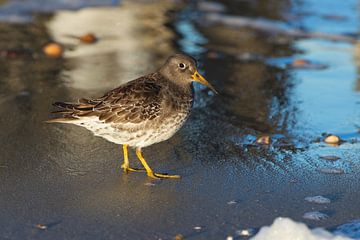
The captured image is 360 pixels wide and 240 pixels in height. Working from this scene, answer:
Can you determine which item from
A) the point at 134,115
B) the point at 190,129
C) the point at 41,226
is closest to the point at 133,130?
the point at 134,115

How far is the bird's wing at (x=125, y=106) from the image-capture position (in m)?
5.20

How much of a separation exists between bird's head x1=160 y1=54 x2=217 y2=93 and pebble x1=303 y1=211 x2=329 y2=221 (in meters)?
1.71

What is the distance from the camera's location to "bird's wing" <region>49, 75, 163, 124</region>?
17.1 ft

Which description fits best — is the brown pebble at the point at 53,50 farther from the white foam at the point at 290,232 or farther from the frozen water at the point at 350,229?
the frozen water at the point at 350,229

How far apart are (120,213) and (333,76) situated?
4.56 m

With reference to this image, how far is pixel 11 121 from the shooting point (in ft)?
20.5

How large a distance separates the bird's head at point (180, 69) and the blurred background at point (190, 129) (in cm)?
62

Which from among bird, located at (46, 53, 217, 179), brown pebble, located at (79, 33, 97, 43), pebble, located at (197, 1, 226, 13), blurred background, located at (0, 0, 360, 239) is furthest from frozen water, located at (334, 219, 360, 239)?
pebble, located at (197, 1, 226, 13)

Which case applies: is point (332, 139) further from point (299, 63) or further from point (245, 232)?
point (299, 63)

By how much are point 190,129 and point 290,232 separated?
2.35 meters

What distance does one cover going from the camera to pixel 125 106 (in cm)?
525

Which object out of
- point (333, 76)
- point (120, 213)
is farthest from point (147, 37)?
point (120, 213)

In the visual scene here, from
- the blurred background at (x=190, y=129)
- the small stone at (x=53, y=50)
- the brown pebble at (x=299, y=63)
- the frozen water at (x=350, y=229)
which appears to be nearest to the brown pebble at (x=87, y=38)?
the blurred background at (x=190, y=129)

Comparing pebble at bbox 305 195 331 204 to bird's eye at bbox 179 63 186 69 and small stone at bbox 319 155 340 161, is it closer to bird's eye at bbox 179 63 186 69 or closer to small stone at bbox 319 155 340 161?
small stone at bbox 319 155 340 161
